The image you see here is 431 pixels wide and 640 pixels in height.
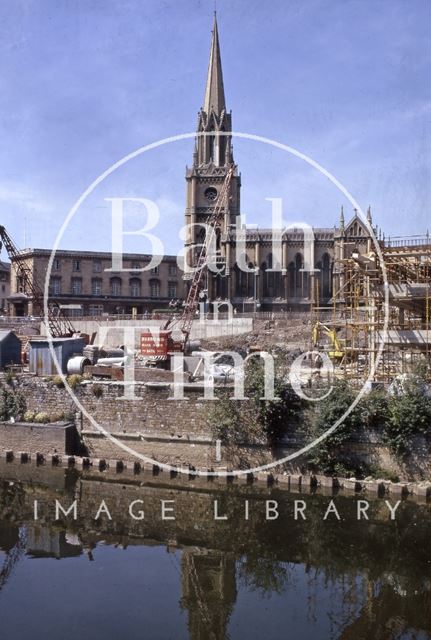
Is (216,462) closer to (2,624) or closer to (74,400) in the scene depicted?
(74,400)

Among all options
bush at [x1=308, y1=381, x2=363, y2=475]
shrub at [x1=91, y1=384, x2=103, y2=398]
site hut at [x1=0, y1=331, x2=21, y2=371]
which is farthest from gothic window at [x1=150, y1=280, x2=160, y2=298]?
bush at [x1=308, y1=381, x2=363, y2=475]

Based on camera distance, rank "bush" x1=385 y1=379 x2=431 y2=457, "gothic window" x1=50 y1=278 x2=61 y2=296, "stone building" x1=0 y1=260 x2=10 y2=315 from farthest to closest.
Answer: "stone building" x1=0 y1=260 x2=10 y2=315 → "gothic window" x1=50 y1=278 x2=61 y2=296 → "bush" x1=385 y1=379 x2=431 y2=457

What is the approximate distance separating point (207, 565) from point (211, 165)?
168 ft

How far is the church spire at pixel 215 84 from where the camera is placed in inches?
2458

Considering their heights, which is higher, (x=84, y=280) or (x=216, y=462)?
(x=84, y=280)

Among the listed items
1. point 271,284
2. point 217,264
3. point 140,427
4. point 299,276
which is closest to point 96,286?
point 217,264

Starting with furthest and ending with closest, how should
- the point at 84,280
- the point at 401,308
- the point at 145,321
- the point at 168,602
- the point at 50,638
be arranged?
the point at 84,280 < the point at 145,321 < the point at 401,308 < the point at 168,602 < the point at 50,638

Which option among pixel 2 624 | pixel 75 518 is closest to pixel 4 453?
pixel 75 518

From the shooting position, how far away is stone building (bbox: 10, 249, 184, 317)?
5944cm

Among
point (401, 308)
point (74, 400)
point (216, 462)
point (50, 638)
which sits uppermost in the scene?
point (401, 308)

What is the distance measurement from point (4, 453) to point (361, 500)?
40.1ft

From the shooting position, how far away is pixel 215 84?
6294 centimetres

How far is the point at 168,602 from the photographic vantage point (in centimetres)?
1203

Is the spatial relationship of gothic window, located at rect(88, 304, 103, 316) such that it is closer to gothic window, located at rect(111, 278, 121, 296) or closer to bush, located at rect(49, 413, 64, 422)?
gothic window, located at rect(111, 278, 121, 296)
